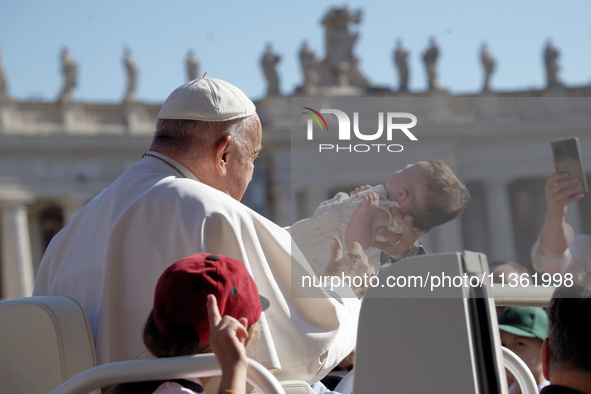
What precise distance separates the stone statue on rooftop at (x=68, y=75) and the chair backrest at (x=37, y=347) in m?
31.1

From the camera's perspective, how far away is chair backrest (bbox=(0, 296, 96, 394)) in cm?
263

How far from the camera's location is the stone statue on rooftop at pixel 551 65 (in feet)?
115

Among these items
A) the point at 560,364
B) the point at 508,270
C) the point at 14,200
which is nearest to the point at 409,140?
the point at 560,364

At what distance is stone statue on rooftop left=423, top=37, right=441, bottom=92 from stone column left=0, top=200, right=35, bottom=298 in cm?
1653

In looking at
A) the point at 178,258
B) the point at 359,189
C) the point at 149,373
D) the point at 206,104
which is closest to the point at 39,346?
the point at 178,258

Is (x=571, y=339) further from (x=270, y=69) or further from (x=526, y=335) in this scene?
(x=270, y=69)

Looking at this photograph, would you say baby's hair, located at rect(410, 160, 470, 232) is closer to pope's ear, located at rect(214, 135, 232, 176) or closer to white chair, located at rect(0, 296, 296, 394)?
white chair, located at rect(0, 296, 296, 394)

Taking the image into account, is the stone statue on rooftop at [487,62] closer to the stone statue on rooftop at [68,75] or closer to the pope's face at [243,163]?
the stone statue on rooftop at [68,75]

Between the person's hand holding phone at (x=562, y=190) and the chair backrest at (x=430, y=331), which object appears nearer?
the chair backrest at (x=430, y=331)

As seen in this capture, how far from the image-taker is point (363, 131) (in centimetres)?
256

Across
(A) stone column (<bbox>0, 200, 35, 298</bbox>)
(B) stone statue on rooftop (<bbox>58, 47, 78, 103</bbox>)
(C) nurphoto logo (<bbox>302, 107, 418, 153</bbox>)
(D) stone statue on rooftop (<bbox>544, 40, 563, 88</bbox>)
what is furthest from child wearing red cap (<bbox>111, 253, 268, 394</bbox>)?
(D) stone statue on rooftop (<bbox>544, 40, 563, 88</bbox>)

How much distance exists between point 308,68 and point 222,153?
32.6 m

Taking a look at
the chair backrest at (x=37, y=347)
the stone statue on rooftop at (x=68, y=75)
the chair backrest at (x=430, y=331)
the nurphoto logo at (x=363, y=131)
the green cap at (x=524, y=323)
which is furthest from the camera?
the stone statue on rooftop at (x=68, y=75)

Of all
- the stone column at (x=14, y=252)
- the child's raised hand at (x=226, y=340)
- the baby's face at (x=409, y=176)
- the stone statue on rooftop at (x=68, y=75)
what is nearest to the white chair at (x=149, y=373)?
the child's raised hand at (x=226, y=340)
